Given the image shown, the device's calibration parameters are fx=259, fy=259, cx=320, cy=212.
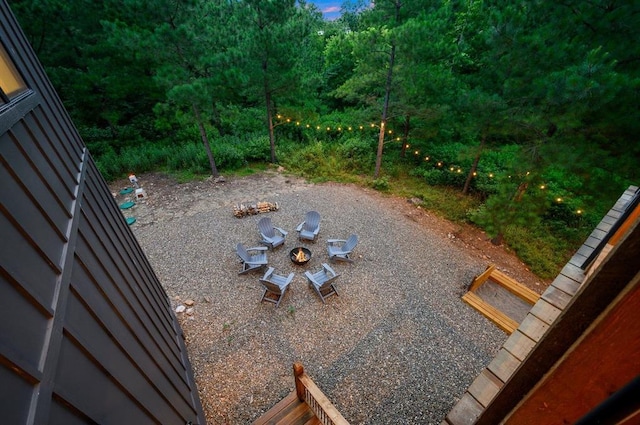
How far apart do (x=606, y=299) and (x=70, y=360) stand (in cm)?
233

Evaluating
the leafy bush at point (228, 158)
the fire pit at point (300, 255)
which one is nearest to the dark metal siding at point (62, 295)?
the fire pit at point (300, 255)

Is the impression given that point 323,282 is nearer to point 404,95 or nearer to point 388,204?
point 388,204

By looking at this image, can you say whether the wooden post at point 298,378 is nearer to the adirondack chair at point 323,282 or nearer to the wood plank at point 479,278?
the adirondack chair at point 323,282

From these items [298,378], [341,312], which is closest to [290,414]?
[298,378]

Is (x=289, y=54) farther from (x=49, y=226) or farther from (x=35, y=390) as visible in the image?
(x=35, y=390)

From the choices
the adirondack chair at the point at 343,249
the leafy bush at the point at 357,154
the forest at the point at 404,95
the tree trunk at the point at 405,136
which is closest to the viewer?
the forest at the point at 404,95

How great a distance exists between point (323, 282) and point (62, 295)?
455cm

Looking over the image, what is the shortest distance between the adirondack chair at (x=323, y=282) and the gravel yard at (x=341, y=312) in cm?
17

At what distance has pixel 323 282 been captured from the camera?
5.68m

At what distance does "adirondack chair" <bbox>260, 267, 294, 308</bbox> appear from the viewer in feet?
17.9

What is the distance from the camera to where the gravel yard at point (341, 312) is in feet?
14.0

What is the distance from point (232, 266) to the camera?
6.70 meters

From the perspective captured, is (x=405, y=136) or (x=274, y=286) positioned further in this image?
(x=405, y=136)

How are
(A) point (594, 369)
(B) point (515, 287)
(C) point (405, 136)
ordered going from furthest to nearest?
(C) point (405, 136), (B) point (515, 287), (A) point (594, 369)
